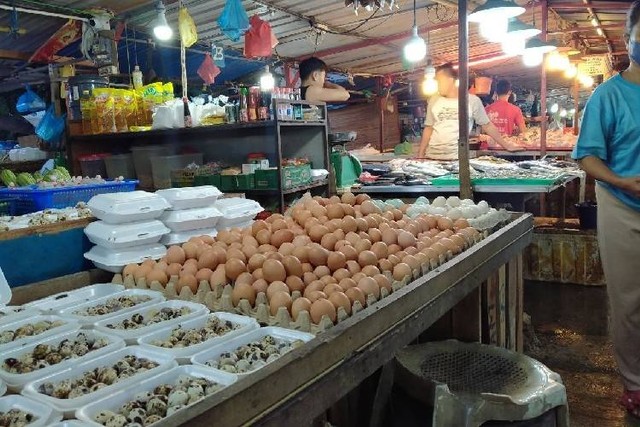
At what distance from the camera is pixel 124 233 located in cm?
289

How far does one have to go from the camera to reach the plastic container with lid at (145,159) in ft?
19.8

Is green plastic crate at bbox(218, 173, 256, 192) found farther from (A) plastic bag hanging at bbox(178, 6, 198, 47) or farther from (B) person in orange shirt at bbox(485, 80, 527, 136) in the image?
(B) person in orange shirt at bbox(485, 80, 527, 136)

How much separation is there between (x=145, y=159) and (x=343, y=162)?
2.29 m

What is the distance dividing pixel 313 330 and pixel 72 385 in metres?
0.83

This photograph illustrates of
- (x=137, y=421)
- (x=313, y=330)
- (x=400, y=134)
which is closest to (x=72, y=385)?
(x=137, y=421)

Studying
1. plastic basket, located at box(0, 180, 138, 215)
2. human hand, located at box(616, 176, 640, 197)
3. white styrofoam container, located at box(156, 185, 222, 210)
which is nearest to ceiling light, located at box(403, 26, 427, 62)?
human hand, located at box(616, 176, 640, 197)

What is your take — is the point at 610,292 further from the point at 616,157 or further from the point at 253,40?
the point at 253,40

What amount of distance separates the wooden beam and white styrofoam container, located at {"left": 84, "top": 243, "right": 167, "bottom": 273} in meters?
6.61

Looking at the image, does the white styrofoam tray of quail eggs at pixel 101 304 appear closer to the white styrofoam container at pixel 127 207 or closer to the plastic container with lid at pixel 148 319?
the plastic container with lid at pixel 148 319

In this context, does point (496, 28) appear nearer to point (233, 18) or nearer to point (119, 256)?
point (233, 18)

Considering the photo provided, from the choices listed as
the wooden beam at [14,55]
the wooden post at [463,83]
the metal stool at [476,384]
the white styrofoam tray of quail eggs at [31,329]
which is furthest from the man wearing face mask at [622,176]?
the wooden beam at [14,55]

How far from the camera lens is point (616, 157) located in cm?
370

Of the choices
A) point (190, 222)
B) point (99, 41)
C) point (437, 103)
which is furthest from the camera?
point (437, 103)

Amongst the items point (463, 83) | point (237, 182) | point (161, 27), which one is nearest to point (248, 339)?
point (463, 83)
